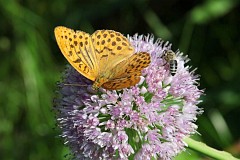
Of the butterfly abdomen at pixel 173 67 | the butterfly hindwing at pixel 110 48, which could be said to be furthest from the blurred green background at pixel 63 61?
the butterfly hindwing at pixel 110 48

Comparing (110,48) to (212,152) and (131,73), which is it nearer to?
(131,73)

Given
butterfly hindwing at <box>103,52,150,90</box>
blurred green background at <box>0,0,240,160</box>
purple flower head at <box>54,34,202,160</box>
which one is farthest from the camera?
blurred green background at <box>0,0,240,160</box>

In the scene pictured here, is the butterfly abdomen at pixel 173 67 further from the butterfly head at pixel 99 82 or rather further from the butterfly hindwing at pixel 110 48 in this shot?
the butterfly head at pixel 99 82

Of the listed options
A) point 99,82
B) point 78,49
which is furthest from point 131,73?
point 78,49

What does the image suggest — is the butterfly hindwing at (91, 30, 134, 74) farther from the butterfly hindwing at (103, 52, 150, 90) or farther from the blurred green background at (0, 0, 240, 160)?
the blurred green background at (0, 0, 240, 160)

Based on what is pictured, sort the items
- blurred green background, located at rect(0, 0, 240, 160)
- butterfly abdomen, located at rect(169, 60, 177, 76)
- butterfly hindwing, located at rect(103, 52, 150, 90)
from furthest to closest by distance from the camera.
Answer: blurred green background, located at rect(0, 0, 240, 160) → butterfly abdomen, located at rect(169, 60, 177, 76) → butterfly hindwing, located at rect(103, 52, 150, 90)

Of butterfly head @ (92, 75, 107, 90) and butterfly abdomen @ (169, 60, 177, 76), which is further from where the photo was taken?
butterfly abdomen @ (169, 60, 177, 76)

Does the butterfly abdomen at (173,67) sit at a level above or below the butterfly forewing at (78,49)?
below

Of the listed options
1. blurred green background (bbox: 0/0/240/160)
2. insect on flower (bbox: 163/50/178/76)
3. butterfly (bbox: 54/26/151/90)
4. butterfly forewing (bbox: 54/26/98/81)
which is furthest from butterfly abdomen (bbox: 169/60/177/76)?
blurred green background (bbox: 0/0/240/160)
